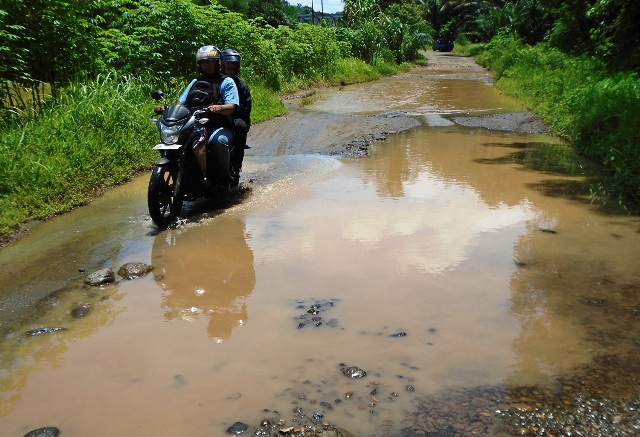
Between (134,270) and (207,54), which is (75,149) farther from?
(134,270)

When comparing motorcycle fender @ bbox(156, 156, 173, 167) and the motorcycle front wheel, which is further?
motorcycle fender @ bbox(156, 156, 173, 167)

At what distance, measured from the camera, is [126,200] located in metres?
A: 6.53

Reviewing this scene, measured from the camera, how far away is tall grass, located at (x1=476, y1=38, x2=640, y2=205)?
22.2 feet

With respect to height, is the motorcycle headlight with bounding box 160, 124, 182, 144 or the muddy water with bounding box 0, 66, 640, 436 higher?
the motorcycle headlight with bounding box 160, 124, 182, 144

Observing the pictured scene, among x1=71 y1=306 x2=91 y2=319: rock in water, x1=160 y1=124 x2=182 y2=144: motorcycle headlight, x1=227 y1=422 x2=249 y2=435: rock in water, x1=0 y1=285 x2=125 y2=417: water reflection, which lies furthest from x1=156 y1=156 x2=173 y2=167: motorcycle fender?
x1=227 y1=422 x2=249 y2=435: rock in water

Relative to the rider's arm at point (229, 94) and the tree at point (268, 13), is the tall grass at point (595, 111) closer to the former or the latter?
the rider's arm at point (229, 94)

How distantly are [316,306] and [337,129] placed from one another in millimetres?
7157

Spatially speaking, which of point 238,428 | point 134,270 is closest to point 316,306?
point 238,428

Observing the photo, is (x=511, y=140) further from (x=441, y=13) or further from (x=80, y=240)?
(x=441, y=13)

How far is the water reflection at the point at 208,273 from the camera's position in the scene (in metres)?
3.85

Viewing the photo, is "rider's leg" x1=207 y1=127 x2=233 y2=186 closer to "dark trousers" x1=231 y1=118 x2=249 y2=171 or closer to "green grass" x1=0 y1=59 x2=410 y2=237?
"dark trousers" x1=231 y1=118 x2=249 y2=171

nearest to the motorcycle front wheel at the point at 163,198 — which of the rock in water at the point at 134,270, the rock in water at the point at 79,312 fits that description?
the rock in water at the point at 134,270

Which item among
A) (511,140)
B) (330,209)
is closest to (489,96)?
(511,140)

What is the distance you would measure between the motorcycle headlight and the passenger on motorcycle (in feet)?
2.00
